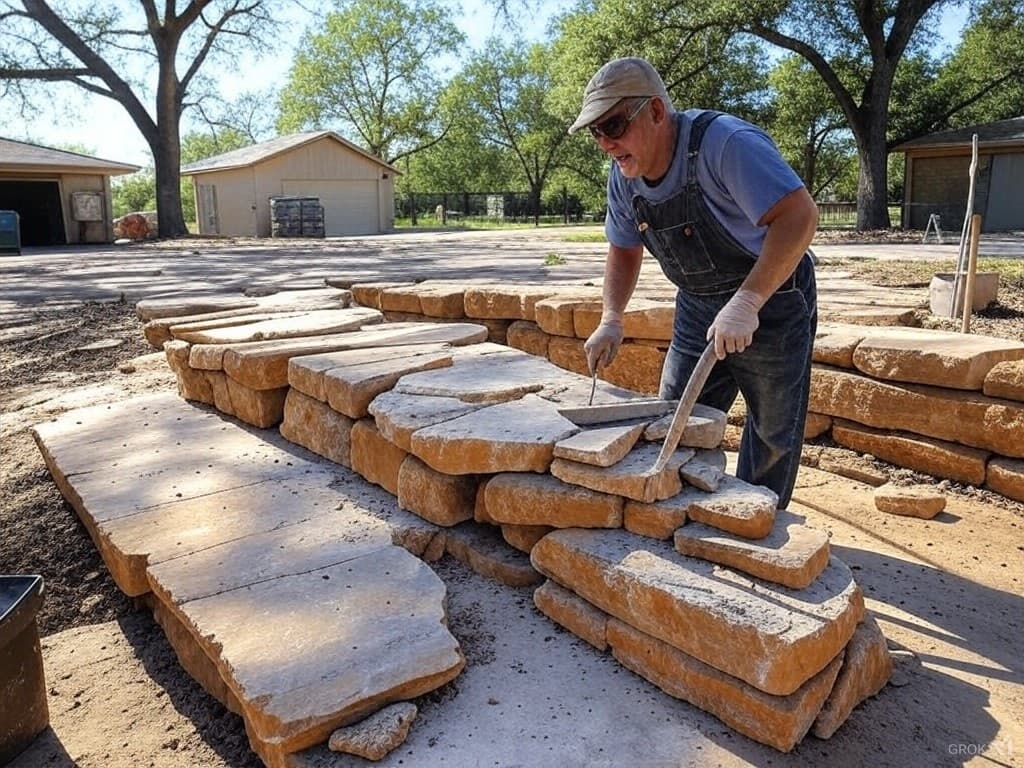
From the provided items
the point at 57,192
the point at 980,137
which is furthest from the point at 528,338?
the point at 57,192

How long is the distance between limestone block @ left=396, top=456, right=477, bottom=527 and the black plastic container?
1171 millimetres

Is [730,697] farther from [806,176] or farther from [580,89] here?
[806,176]

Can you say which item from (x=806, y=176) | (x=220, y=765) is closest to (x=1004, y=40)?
(x=806, y=176)

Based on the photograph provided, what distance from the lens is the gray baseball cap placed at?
7.65 feet

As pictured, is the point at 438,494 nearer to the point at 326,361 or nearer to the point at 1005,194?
the point at 326,361

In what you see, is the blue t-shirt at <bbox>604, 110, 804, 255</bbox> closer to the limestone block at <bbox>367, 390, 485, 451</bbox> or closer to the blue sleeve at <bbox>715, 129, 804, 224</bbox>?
the blue sleeve at <bbox>715, 129, 804, 224</bbox>

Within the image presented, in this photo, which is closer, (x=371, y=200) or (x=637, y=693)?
(x=637, y=693)

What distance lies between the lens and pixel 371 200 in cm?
3059

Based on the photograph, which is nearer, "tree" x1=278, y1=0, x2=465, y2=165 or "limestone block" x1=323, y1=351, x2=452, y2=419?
"limestone block" x1=323, y1=351, x2=452, y2=419

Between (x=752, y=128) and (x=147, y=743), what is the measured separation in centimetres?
Result: 246

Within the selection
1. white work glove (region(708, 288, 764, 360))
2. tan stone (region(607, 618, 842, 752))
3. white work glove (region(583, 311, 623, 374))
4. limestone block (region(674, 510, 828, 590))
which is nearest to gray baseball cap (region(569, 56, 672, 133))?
white work glove (region(708, 288, 764, 360))

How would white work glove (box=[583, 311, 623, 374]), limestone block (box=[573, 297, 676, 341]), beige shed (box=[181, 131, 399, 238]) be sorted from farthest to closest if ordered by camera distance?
beige shed (box=[181, 131, 399, 238]) < limestone block (box=[573, 297, 676, 341]) < white work glove (box=[583, 311, 623, 374])

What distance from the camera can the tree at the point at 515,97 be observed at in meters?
44.3

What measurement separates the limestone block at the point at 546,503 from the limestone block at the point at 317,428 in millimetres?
998
